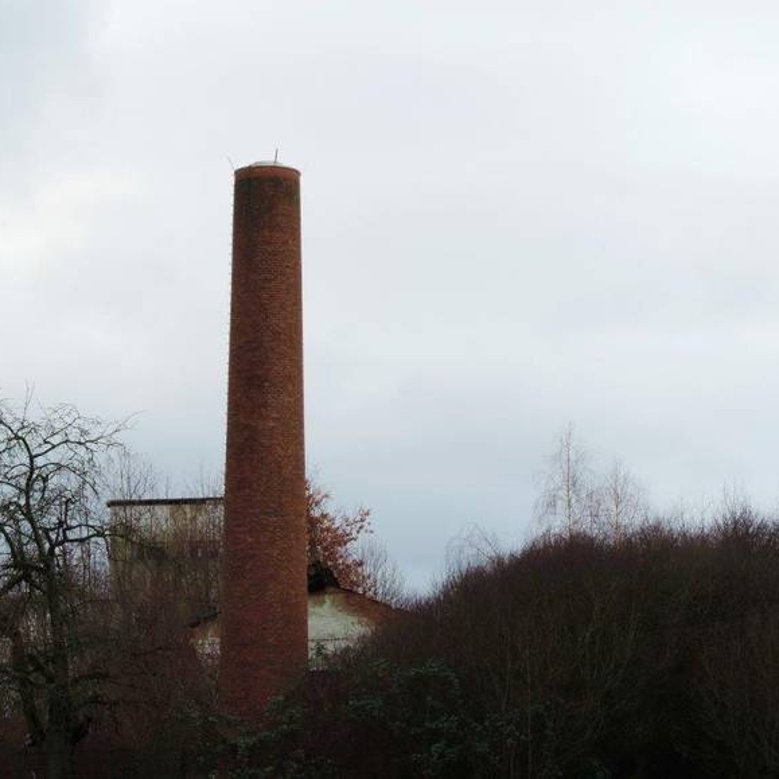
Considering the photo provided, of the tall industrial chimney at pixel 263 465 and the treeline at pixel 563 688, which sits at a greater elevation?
the tall industrial chimney at pixel 263 465

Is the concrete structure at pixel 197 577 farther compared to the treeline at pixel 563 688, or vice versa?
the concrete structure at pixel 197 577

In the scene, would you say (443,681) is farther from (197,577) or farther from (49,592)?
(197,577)

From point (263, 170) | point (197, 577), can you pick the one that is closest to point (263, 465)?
point (263, 170)

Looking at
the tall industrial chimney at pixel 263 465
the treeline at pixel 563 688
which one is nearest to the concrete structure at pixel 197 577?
the tall industrial chimney at pixel 263 465

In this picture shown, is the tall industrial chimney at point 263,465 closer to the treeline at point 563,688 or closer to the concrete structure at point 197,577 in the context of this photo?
the concrete structure at point 197,577

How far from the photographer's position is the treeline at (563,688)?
2489 centimetres

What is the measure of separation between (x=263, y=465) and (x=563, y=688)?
7196 mm

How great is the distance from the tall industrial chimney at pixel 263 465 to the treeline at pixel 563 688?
195 centimetres

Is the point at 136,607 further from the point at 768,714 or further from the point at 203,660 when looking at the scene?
the point at 768,714

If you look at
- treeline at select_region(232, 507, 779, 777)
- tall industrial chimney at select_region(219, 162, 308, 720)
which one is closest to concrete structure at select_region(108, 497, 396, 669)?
tall industrial chimney at select_region(219, 162, 308, 720)

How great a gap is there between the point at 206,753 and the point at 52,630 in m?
3.69

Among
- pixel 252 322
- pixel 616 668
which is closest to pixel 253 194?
pixel 252 322

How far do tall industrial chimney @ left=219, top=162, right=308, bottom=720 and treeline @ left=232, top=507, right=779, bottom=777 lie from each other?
6.40 ft

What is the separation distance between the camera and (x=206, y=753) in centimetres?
2667
